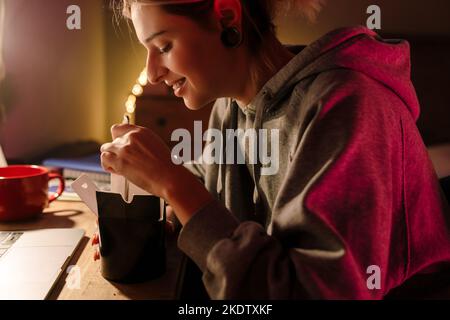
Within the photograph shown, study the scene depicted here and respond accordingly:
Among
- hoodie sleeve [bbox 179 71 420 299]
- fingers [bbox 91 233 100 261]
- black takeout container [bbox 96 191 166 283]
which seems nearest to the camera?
hoodie sleeve [bbox 179 71 420 299]

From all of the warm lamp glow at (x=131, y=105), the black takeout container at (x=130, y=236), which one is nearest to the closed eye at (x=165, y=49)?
the black takeout container at (x=130, y=236)

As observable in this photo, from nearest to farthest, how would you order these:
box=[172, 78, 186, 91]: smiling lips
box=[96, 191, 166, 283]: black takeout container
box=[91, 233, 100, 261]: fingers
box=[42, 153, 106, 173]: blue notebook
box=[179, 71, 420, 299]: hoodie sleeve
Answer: box=[179, 71, 420, 299]: hoodie sleeve
box=[96, 191, 166, 283]: black takeout container
box=[91, 233, 100, 261]: fingers
box=[172, 78, 186, 91]: smiling lips
box=[42, 153, 106, 173]: blue notebook

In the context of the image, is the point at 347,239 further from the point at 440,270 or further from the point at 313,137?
the point at 440,270

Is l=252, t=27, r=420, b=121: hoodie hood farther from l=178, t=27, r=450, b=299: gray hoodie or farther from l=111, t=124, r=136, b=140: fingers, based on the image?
l=111, t=124, r=136, b=140: fingers

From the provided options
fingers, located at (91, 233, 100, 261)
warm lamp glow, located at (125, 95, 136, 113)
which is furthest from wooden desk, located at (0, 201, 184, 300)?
warm lamp glow, located at (125, 95, 136, 113)

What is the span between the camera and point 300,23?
1831 mm

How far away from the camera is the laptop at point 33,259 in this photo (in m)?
0.65

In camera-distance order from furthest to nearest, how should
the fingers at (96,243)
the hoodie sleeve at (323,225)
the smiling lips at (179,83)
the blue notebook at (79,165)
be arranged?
1. the blue notebook at (79,165)
2. the smiling lips at (179,83)
3. the fingers at (96,243)
4. the hoodie sleeve at (323,225)

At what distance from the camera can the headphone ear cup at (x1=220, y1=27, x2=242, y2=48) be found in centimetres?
86

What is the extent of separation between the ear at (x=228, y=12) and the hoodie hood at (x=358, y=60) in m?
0.14

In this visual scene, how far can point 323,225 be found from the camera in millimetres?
578

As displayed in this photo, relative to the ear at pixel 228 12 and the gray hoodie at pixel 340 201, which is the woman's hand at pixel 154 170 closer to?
the gray hoodie at pixel 340 201

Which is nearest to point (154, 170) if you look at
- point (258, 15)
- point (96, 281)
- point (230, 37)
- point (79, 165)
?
point (96, 281)

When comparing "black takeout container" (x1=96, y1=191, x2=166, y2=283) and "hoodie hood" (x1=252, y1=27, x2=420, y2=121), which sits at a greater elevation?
"hoodie hood" (x1=252, y1=27, x2=420, y2=121)
